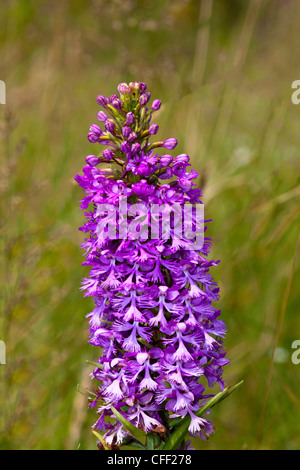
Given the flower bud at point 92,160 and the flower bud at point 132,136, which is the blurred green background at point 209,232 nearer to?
the flower bud at point 92,160

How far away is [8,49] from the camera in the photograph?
562 cm

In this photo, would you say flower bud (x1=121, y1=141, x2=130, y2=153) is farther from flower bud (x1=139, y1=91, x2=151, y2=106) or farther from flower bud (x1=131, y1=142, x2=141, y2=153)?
flower bud (x1=139, y1=91, x2=151, y2=106)

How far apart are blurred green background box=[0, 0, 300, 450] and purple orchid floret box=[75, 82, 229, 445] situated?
99cm

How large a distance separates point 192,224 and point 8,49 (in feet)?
14.6

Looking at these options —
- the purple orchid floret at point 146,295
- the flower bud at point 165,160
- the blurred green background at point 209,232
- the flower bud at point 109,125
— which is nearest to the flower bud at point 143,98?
the purple orchid floret at point 146,295

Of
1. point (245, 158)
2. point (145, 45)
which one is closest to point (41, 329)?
point (245, 158)

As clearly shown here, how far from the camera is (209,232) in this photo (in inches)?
196

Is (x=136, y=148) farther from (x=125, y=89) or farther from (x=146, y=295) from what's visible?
(x=146, y=295)

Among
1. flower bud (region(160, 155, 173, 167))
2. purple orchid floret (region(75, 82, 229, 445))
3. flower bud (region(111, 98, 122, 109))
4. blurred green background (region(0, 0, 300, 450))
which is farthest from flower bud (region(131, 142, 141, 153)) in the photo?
blurred green background (region(0, 0, 300, 450))

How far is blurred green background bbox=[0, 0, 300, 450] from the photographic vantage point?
347 cm

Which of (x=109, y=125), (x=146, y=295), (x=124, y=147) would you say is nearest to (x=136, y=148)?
(x=124, y=147)

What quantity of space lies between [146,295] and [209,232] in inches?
121

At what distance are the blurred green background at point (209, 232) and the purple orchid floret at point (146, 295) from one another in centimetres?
99

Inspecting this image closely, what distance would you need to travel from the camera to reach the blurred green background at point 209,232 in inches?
136
